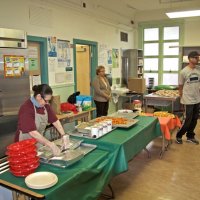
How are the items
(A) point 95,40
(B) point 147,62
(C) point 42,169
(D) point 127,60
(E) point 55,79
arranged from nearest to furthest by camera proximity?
(C) point 42,169
(E) point 55,79
(A) point 95,40
(D) point 127,60
(B) point 147,62

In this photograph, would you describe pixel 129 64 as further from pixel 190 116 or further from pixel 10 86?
pixel 10 86

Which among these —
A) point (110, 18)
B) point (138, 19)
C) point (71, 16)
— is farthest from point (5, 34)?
point (138, 19)

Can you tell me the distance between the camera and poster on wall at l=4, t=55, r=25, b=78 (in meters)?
3.46

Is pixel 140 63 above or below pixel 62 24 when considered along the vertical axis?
below

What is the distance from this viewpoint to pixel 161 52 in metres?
8.16

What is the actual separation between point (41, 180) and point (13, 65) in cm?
225

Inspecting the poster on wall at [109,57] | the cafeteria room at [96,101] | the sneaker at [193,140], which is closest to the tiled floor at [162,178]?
the cafeteria room at [96,101]

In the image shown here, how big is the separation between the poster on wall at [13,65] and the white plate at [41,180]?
2077 mm

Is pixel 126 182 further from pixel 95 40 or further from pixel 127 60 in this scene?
pixel 127 60

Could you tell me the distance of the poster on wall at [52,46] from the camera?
4.65 metres

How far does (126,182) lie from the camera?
325cm

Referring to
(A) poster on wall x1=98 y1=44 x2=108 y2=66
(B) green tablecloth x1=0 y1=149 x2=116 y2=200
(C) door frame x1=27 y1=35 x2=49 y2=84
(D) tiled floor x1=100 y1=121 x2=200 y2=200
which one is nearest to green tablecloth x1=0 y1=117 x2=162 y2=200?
(B) green tablecloth x1=0 y1=149 x2=116 y2=200

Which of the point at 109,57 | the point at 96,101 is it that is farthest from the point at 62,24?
the point at 109,57

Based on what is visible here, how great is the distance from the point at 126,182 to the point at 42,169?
1.61m
